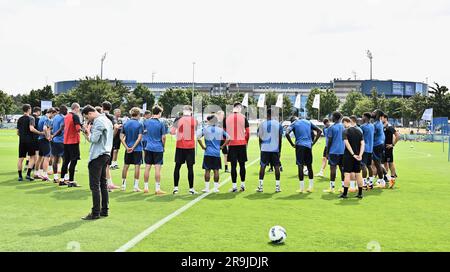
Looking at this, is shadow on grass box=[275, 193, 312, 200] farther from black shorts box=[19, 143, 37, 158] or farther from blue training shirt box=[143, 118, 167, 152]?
black shorts box=[19, 143, 37, 158]

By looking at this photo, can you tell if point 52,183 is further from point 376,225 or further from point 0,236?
point 376,225

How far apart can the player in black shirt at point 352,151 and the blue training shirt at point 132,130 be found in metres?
5.52

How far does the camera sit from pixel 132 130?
43.3 feet

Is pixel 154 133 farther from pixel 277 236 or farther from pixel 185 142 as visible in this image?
pixel 277 236

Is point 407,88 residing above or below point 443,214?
above

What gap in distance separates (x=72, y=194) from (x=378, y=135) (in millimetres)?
9179

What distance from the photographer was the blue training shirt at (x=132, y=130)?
43.3 ft

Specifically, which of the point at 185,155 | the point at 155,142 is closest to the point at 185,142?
the point at 185,155

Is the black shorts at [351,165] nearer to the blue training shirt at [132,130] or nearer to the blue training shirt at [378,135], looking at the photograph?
the blue training shirt at [378,135]

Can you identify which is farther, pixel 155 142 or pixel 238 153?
pixel 238 153
